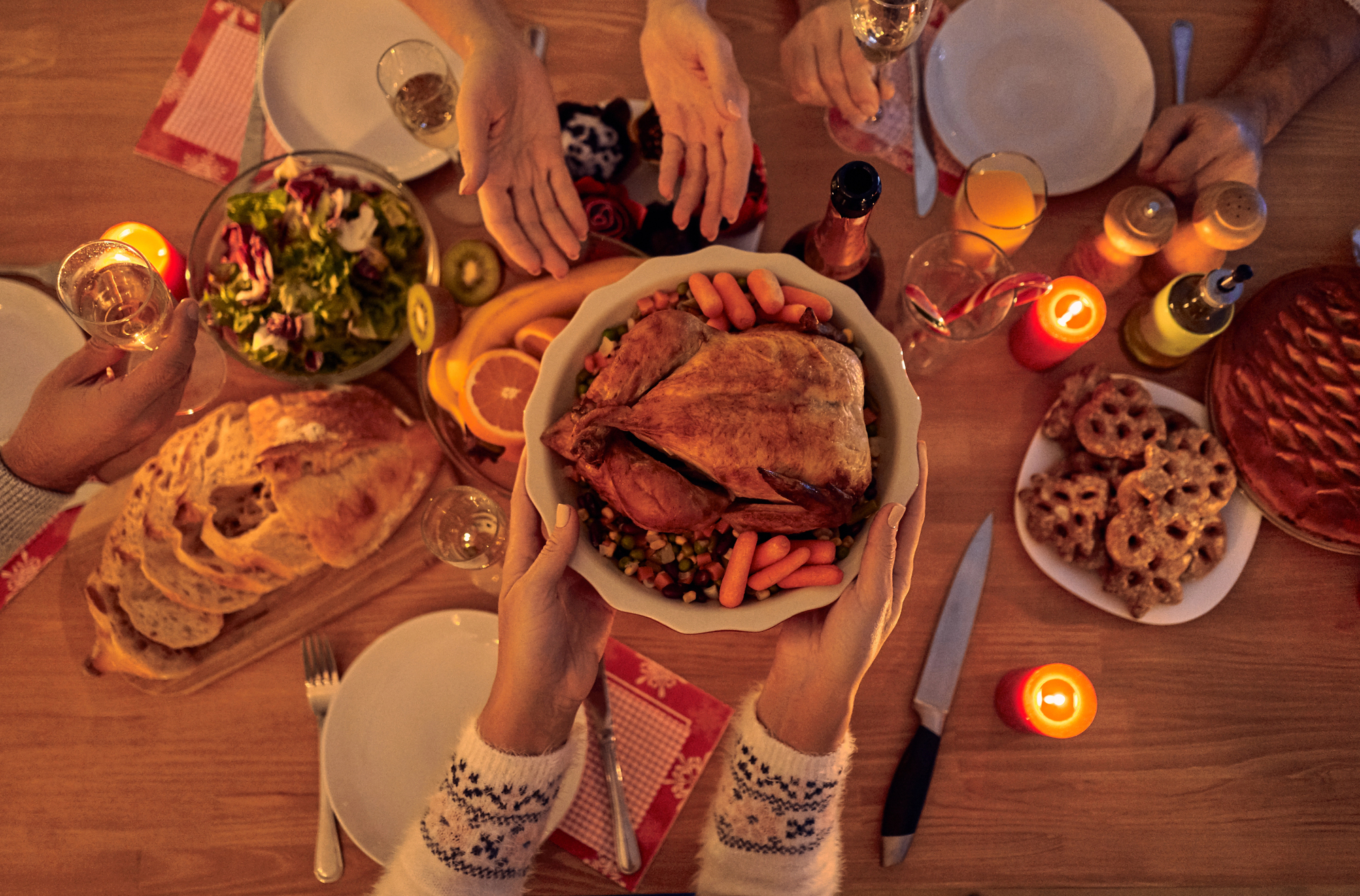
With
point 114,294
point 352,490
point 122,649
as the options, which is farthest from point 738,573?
point 114,294

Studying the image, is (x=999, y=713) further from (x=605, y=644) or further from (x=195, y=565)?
(x=195, y=565)

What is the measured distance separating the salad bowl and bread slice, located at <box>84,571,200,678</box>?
62cm

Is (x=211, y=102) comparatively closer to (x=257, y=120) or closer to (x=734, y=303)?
(x=257, y=120)

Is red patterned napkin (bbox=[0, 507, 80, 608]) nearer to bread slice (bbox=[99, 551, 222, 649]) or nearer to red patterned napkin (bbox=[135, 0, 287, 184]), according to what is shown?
bread slice (bbox=[99, 551, 222, 649])

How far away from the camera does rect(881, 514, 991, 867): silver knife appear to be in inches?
61.4

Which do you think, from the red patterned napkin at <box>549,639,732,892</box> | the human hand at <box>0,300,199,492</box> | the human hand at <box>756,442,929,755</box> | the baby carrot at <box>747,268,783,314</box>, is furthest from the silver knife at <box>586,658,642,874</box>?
the human hand at <box>0,300,199,492</box>

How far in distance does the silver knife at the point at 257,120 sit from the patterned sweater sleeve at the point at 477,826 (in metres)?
1.52

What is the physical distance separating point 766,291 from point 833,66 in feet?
2.71

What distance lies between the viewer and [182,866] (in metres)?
1.61

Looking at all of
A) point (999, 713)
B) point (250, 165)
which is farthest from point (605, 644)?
point (250, 165)

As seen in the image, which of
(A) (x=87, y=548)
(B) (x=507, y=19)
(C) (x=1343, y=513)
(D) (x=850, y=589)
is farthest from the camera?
(B) (x=507, y=19)

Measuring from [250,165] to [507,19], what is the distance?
0.74 meters

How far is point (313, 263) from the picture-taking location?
1735 mm

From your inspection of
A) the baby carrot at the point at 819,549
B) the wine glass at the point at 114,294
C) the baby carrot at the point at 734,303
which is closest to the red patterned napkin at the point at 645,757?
the baby carrot at the point at 819,549
